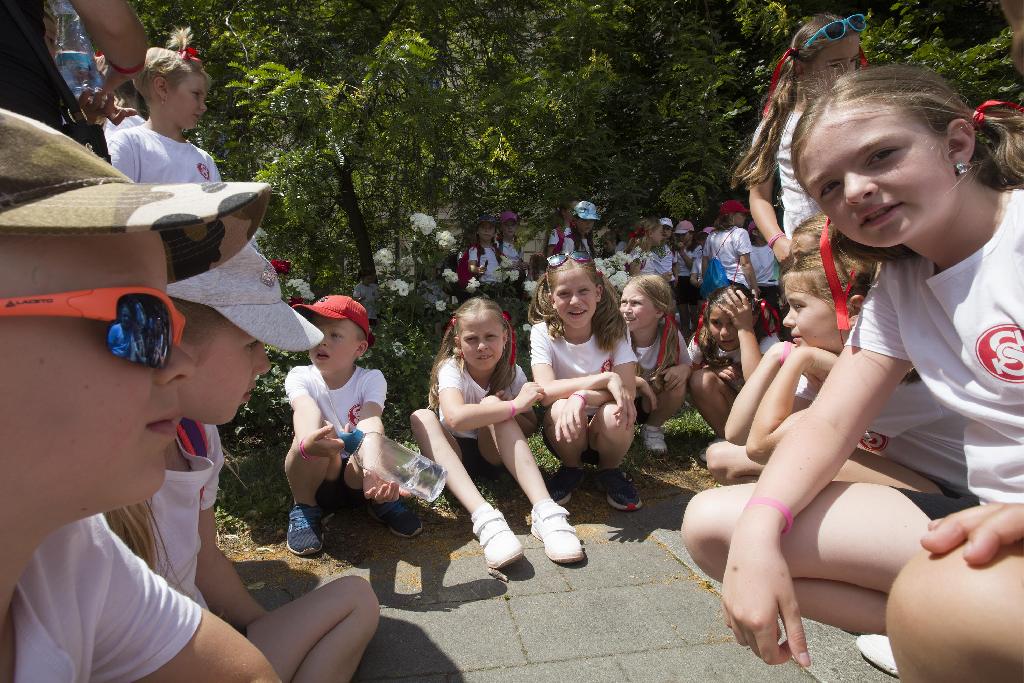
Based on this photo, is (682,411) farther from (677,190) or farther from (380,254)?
(677,190)

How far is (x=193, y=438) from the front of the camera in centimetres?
192

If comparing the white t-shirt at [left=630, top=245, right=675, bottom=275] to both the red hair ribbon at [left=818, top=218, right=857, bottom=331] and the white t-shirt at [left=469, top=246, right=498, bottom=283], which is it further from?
the red hair ribbon at [left=818, top=218, right=857, bottom=331]

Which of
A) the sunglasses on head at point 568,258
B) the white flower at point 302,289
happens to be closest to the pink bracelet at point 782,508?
the sunglasses on head at point 568,258

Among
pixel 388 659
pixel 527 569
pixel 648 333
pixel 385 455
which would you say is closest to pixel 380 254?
pixel 648 333

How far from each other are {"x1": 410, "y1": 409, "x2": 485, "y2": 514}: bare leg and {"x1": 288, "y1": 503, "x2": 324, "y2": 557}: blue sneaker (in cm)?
61

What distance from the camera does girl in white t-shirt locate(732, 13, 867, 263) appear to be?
2.97m

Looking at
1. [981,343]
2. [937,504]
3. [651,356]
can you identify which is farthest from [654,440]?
[981,343]

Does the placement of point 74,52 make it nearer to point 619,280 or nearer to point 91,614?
point 91,614

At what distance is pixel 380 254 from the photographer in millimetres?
5332

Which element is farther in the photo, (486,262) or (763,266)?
(763,266)

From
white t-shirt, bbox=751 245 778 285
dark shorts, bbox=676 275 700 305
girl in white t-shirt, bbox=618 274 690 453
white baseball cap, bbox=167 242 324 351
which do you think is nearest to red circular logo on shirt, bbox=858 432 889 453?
white baseball cap, bbox=167 242 324 351

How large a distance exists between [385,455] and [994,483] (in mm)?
2354

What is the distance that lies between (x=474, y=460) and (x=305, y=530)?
108 cm

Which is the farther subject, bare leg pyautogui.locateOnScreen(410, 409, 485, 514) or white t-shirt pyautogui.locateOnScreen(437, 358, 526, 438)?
white t-shirt pyautogui.locateOnScreen(437, 358, 526, 438)
